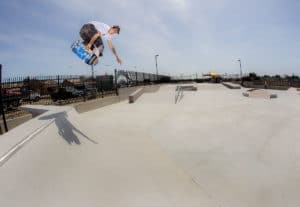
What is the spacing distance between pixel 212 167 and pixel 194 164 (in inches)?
14.4

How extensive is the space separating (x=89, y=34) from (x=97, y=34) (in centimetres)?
39

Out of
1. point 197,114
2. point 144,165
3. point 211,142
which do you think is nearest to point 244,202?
point 144,165

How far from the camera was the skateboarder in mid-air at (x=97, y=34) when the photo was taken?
27.9ft

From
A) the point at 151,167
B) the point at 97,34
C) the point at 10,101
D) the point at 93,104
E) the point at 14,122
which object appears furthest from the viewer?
the point at 10,101

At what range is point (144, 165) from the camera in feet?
14.0

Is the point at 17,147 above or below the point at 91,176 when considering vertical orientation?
above

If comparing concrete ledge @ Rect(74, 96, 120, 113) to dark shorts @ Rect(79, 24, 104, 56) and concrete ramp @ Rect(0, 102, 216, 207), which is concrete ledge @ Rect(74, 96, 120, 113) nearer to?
dark shorts @ Rect(79, 24, 104, 56)

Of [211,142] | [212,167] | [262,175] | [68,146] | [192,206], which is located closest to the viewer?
[192,206]

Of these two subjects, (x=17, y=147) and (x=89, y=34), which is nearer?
(x=17, y=147)

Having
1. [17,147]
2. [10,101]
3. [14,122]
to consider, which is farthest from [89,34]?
[10,101]

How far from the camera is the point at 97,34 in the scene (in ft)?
27.8

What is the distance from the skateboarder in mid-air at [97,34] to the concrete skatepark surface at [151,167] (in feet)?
11.1

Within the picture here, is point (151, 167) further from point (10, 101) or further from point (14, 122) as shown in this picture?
point (10, 101)

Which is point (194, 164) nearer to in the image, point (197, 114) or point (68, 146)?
point (68, 146)
